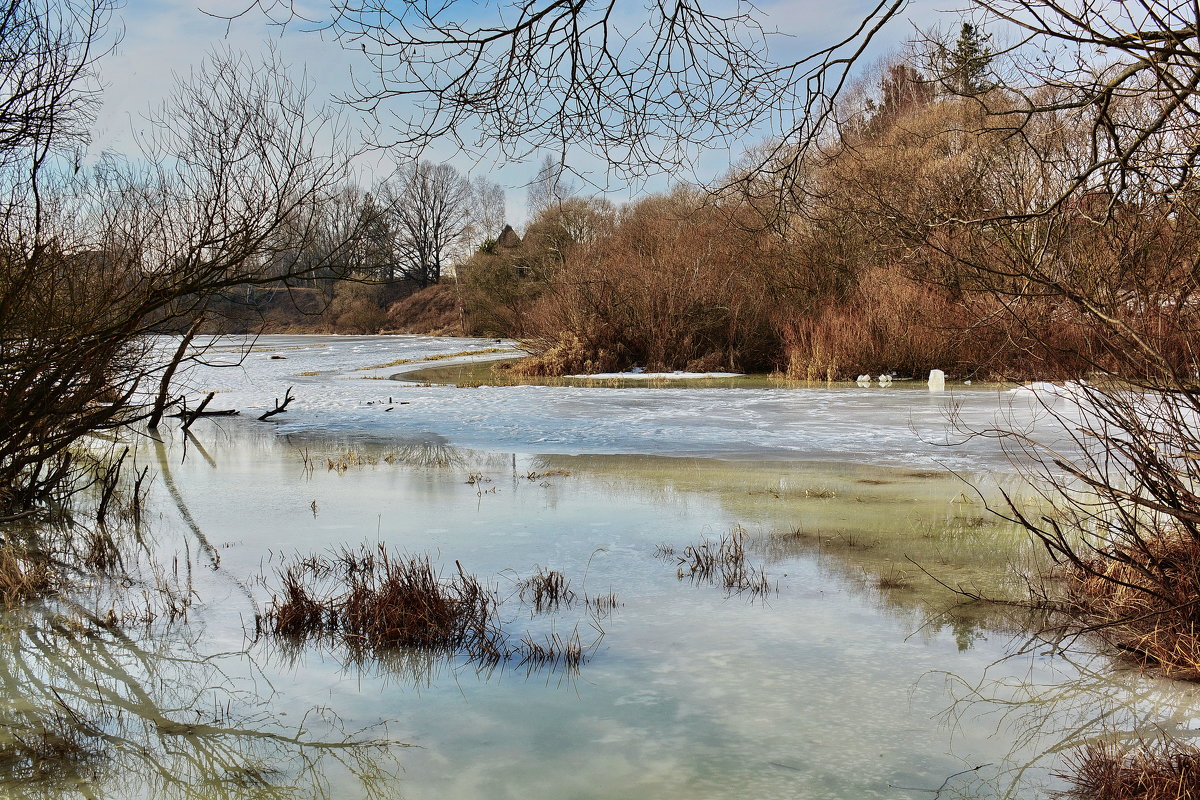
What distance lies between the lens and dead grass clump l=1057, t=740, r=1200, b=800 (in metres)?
3.07

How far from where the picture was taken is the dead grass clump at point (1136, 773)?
3.07m

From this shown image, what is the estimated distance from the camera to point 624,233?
28.9 meters

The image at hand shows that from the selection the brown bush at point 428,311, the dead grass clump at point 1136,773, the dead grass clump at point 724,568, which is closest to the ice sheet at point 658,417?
the dead grass clump at point 724,568

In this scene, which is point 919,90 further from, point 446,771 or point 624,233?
point 446,771

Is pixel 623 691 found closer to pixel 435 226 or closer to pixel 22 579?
pixel 22 579

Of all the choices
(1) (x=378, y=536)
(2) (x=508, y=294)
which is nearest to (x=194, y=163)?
(1) (x=378, y=536)

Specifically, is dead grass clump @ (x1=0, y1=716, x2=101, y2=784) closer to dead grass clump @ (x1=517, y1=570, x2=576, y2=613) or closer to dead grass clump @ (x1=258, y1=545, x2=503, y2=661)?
dead grass clump @ (x1=258, y1=545, x2=503, y2=661)

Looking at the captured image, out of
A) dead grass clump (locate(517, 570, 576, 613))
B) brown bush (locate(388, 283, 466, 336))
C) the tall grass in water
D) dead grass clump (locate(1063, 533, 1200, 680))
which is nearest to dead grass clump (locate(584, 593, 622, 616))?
the tall grass in water

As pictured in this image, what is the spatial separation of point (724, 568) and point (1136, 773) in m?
2.95

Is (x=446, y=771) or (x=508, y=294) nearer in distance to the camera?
(x=446, y=771)

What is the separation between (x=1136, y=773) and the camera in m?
3.23

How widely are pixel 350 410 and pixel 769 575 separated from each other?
1116cm

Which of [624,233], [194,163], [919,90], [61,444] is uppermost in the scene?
[919,90]

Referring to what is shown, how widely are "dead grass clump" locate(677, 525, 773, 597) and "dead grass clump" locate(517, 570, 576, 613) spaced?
30.0 inches
